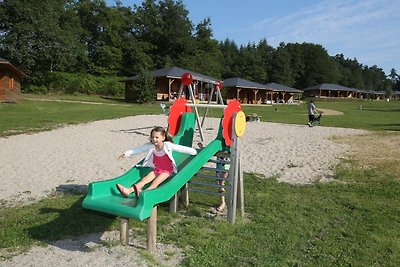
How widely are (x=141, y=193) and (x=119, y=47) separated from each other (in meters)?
63.0

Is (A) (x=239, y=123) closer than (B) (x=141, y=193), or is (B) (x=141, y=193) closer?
(B) (x=141, y=193)

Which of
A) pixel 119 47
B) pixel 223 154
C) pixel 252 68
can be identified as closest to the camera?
pixel 223 154

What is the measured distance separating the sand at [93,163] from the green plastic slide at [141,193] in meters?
0.50

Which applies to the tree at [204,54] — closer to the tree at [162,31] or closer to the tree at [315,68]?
the tree at [162,31]

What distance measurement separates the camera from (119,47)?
6378 cm

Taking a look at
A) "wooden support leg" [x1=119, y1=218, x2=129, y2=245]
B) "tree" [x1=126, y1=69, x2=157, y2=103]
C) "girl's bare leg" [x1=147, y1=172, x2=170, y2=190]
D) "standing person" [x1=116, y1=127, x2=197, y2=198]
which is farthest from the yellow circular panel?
"tree" [x1=126, y1=69, x2=157, y2=103]

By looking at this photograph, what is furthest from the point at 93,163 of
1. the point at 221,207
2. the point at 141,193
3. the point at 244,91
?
the point at 244,91

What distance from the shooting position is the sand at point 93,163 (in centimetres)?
405

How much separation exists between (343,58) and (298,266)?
16944cm

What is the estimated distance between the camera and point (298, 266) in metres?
3.84

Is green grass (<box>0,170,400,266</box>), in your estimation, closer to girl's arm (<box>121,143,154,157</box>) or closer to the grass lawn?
the grass lawn

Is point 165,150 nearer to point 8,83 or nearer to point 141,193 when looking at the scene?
point 141,193

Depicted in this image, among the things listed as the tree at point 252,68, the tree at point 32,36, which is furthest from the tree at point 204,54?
the tree at point 32,36

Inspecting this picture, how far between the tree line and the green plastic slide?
34.2 metres
